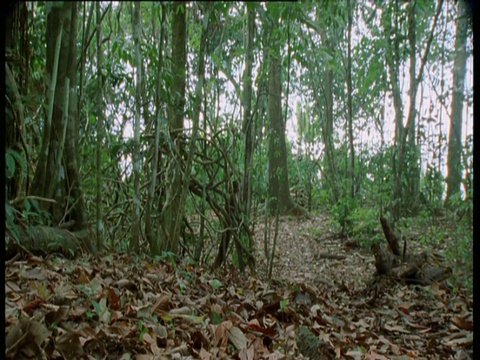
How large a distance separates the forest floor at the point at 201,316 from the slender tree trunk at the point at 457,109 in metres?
0.46

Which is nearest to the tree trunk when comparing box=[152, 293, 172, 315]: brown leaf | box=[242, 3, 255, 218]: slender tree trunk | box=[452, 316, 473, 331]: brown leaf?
box=[152, 293, 172, 315]: brown leaf

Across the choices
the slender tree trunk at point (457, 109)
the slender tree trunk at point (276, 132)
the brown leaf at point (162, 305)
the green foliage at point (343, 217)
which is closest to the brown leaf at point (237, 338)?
the brown leaf at point (162, 305)

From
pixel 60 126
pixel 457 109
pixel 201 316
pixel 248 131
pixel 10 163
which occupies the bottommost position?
pixel 201 316

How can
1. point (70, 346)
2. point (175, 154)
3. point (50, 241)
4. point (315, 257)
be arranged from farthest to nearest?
point (315, 257), point (175, 154), point (50, 241), point (70, 346)

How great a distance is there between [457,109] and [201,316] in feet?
3.88

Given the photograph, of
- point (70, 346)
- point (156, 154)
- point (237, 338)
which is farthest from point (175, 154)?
point (70, 346)

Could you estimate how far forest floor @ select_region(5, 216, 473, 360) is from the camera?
1261mm

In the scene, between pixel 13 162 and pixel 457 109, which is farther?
pixel 457 109

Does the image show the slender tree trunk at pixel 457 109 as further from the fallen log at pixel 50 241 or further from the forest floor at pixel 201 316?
the fallen log at pixel 50 241

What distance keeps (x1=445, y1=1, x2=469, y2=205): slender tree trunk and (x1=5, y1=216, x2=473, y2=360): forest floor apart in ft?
1.50

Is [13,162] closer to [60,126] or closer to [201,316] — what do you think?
[60,126]

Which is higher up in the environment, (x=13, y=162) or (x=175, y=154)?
(x=175, y=154)

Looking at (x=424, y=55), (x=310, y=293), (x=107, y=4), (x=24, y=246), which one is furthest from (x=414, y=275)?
(x=107, y=4)

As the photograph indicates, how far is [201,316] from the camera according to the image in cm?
182
